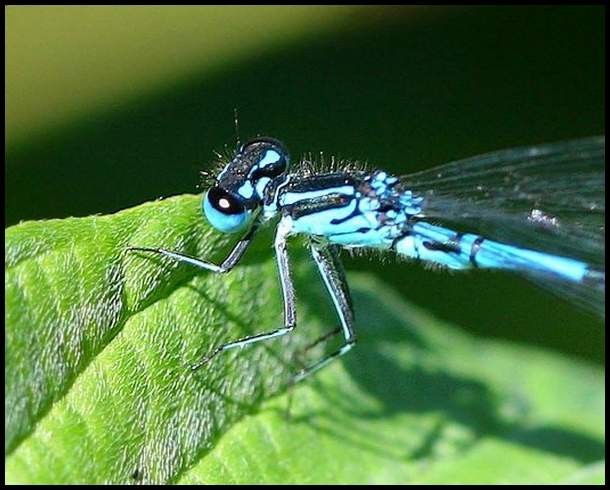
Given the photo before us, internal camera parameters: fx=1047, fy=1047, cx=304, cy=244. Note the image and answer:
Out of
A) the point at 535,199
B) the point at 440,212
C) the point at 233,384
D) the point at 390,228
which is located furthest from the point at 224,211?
the point at 535,199

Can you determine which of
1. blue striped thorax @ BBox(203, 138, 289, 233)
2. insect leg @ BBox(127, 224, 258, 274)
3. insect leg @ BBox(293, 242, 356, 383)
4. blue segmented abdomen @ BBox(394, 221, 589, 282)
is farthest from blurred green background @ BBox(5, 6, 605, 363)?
insect leg @ BBox(127, 224, 258, 274)

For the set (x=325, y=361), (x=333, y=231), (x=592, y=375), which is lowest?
(x=592, y=375)

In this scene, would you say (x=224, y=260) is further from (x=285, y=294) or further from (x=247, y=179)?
(x=247, y=179)

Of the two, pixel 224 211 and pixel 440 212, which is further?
pixel 440 212

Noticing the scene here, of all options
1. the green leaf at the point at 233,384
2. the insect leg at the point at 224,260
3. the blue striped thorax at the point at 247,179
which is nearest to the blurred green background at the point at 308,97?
the green leaf at the point at 233,384

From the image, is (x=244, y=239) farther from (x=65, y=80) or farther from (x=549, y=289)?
(x=65, y=80)

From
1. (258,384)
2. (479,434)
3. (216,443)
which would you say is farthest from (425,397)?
(216,443)
